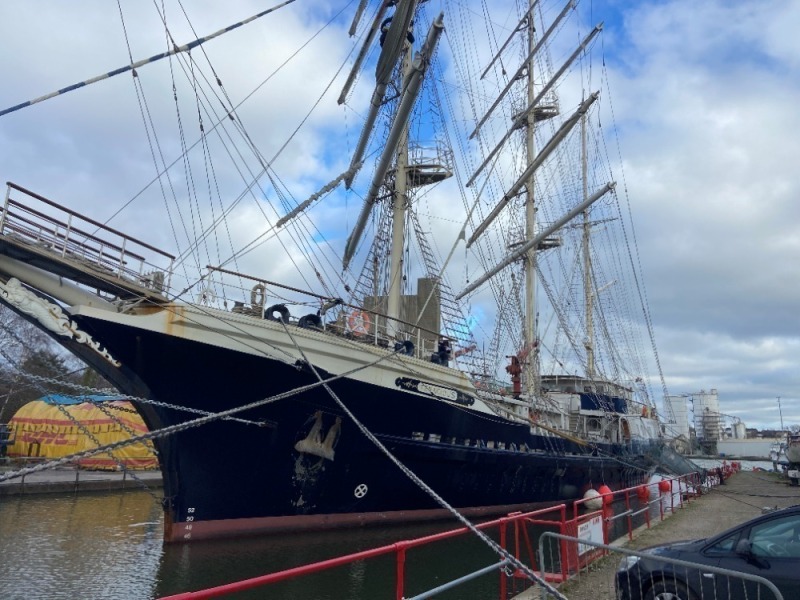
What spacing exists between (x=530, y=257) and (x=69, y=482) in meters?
21.3

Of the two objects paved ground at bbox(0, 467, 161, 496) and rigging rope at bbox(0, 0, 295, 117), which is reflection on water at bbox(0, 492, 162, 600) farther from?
rigging rope at bbox(0, 0, 295, 117)

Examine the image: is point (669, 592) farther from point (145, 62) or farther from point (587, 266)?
point (587, 266)

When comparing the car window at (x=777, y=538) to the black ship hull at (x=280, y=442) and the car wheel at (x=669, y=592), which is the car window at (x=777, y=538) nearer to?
the car wheel at (x=669, y=592)

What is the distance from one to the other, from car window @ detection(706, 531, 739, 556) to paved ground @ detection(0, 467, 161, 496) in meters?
17.0

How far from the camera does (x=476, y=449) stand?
16.6 metres

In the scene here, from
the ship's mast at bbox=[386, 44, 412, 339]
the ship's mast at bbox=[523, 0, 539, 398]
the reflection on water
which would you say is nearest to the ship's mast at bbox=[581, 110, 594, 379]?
the ship's mast at bbox=[523, 0, 539, 398]

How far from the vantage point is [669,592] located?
5.88m

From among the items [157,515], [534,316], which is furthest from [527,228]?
[157,515]

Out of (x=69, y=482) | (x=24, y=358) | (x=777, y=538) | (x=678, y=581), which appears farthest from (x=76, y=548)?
(x=24, y=358)

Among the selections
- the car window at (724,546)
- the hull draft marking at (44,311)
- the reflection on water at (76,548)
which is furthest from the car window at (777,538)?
the hull draft marking at (44,311)

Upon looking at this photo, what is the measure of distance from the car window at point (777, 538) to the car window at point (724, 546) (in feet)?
0.55

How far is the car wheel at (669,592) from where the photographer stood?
5766 millimetres

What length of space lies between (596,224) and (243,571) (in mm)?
36418

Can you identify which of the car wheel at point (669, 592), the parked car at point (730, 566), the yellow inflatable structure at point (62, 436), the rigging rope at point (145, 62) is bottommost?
the car wheel at point (669, 592)
